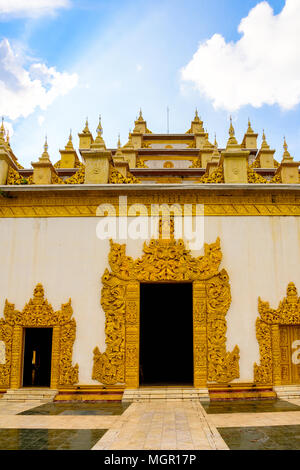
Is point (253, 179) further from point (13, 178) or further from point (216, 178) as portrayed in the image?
point (13, 178)

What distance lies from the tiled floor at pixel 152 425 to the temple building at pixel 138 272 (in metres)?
0.72

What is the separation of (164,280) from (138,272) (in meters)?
0.60

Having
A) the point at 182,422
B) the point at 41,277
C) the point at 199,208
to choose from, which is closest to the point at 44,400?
the point at 41,277

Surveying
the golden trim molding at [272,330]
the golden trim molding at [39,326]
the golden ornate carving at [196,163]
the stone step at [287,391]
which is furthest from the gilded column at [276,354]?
the golden ornate carving at [196,163]

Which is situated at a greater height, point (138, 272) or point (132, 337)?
point (138, 272)

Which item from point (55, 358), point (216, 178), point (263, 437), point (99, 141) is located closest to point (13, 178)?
point (99, 141)

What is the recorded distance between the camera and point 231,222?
8992 mm

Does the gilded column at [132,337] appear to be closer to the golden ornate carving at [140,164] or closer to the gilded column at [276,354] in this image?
the gilded column at [276,354]

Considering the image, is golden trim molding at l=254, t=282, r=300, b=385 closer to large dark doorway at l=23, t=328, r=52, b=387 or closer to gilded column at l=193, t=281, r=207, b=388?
gilded column at l=193, t=281, r=207, b=388

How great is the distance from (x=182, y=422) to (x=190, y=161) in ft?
42.1

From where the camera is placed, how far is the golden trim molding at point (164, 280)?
835cm

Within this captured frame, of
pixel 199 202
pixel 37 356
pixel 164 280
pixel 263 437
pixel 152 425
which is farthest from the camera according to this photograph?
pixel 37 356

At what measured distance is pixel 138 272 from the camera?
875cm
